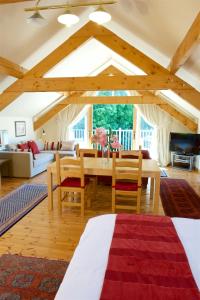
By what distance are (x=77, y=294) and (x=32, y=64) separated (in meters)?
4.66

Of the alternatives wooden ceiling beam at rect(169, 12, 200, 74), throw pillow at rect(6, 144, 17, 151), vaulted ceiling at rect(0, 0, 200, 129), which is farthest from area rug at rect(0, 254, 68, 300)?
throw pillow at rect(6, 144, 17, 151)

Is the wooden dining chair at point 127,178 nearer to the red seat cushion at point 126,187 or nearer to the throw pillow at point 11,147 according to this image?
the red seat cushion at point 126,187

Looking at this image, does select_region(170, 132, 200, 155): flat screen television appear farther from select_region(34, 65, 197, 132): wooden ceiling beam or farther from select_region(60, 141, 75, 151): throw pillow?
select_region(60, 141, 75, 151): throw pillow

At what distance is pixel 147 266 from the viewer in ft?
4.05

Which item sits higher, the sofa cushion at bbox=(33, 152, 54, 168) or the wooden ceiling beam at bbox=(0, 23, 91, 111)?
the wooden ceiling beam at bbox=(0, 23, 91, 111)

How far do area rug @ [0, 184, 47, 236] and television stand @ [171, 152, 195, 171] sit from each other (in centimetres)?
418

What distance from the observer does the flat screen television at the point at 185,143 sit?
21.1ft

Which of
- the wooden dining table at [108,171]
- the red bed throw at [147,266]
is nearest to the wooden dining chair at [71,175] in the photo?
the wooden dining table at [108,171]

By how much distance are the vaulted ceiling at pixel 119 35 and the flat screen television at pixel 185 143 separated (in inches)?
95.1

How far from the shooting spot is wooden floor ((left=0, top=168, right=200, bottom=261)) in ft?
8.17

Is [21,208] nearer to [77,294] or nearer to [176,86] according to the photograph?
[77,294]

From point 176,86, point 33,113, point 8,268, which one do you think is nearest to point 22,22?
point 176,86

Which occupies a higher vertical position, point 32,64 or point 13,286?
point 32,64

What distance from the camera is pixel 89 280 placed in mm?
1125
